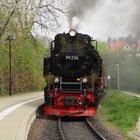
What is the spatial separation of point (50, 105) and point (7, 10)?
1572cm

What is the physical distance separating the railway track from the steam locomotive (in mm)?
598

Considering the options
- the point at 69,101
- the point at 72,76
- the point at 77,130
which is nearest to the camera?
the point at 77,130

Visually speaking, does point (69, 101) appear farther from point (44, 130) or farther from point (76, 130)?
point (44, 130)

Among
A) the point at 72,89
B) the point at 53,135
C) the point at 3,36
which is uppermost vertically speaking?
the point at 3,36

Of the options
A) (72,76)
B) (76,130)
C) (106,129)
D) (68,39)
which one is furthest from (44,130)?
(68,39)

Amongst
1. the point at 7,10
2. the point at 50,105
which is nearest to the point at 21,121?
the point at 50,105

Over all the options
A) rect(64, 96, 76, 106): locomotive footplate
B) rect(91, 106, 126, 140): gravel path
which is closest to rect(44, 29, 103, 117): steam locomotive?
rect(64, 96, 76, 106): locomotive footplate

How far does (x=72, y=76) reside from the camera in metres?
21.1

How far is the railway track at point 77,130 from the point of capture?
15.6 m

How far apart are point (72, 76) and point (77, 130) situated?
13.0 feet

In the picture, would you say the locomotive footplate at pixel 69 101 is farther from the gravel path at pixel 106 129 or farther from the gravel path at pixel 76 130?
the gravel path at pixel 106 129

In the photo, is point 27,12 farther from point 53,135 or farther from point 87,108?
point 53,135

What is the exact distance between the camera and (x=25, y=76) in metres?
39.8

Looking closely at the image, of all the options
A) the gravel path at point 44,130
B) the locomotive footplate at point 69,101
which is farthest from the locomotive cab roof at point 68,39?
the gravel path at point 44,130
